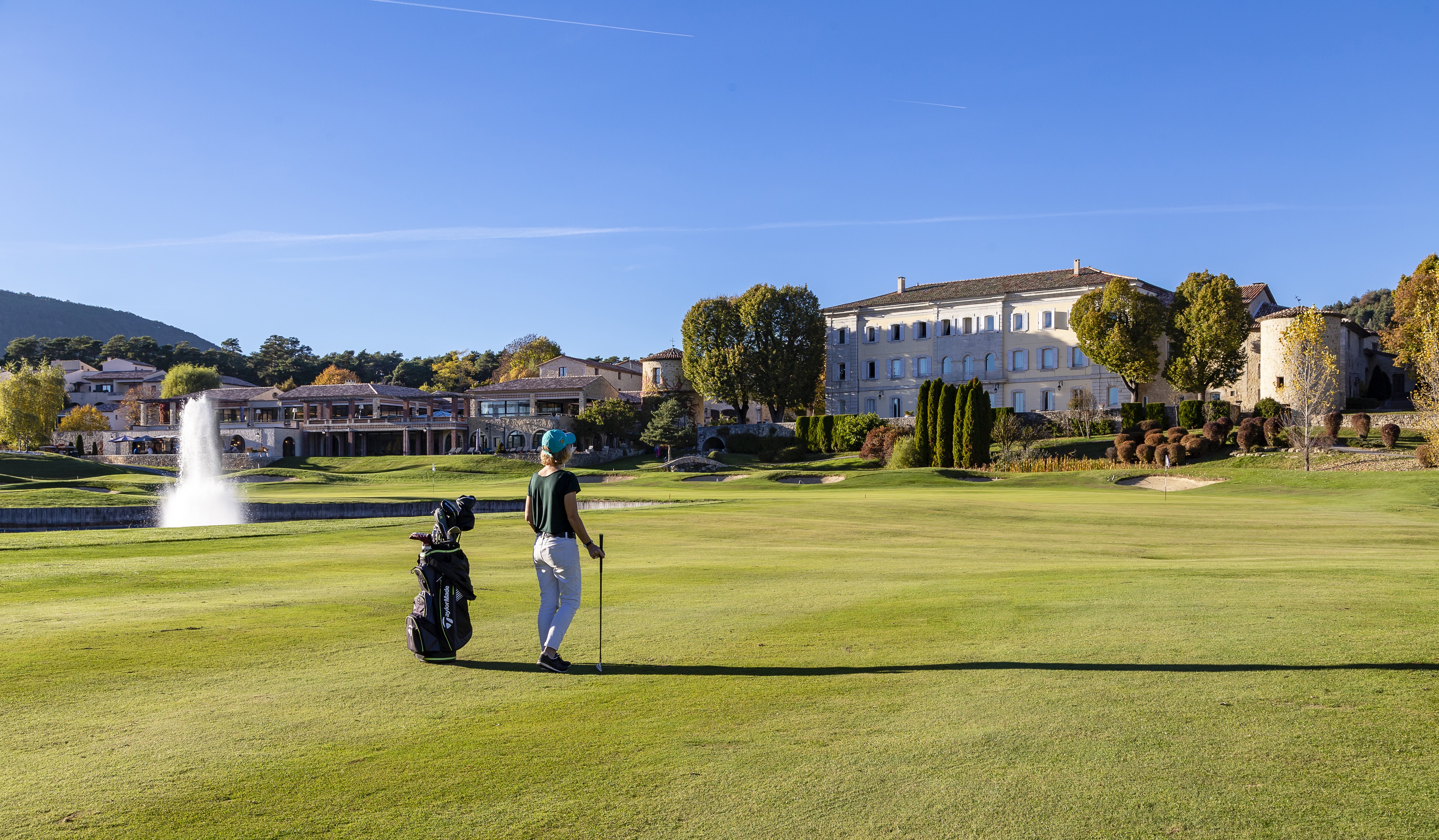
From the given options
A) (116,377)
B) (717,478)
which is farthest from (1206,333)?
(116,377)

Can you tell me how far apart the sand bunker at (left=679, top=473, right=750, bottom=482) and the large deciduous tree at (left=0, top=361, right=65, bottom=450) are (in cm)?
6554

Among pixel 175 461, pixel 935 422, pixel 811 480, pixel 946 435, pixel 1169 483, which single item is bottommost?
pixel 175 461

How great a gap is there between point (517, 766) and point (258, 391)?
108 metres

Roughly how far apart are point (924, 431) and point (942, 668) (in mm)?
52705

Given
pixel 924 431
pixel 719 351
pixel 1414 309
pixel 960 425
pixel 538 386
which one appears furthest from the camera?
pixel 538 386

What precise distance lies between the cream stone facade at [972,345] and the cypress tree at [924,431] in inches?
731

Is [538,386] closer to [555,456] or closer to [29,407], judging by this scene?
[29,407]

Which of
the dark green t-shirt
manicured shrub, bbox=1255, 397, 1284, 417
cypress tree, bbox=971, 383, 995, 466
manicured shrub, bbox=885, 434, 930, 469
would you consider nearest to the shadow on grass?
the dark green t-shirt

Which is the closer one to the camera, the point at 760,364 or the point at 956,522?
the point at 956,522

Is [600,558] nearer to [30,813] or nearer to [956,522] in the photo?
[30,813]

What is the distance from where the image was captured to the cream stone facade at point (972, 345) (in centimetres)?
7644

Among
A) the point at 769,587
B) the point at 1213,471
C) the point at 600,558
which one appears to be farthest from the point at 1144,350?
the point at 600,558

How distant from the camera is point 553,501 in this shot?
27.2ft

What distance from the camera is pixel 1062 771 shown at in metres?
5.52
